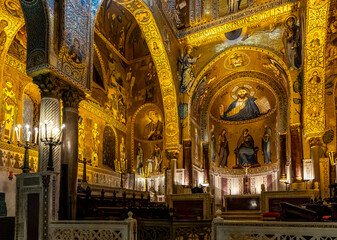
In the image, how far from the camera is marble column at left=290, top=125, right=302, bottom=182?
14.1 m

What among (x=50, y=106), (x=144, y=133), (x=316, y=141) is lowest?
(x=316, y=141)

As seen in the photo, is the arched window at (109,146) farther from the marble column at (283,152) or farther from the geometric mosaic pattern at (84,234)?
the geometric mosaic pattern at (84,234)

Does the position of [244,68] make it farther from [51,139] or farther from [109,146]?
[51,139]

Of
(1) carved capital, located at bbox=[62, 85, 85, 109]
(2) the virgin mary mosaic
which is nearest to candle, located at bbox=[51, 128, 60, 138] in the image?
(1) carved capital, located at bbox=[62, 85, 85, 109]

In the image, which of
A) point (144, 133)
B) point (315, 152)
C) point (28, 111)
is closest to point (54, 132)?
point (28, 111)

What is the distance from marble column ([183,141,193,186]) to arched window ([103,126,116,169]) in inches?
160

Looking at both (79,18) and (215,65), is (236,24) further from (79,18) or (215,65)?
(79,18)

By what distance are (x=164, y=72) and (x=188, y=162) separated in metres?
4.67

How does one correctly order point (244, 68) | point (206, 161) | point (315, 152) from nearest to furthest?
point (315, 152)
point (244, 68)
point (206, 161)

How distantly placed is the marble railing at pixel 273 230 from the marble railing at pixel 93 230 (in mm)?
1489

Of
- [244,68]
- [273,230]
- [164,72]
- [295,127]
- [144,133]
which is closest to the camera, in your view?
[273,230]

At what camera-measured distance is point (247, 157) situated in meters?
19.2

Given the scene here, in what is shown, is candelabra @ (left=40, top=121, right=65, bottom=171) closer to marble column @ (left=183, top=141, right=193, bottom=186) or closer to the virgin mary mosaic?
marble column @ (left=183, top=141, right=193, bottom=186)

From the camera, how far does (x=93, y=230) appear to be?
5875 mm
